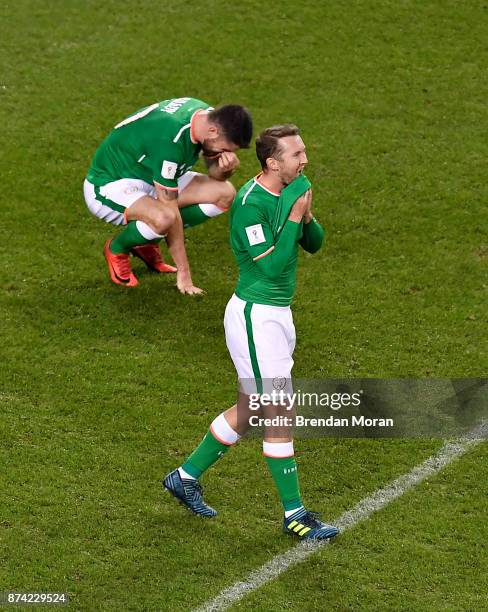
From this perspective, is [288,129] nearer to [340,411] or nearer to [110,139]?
[340,411]

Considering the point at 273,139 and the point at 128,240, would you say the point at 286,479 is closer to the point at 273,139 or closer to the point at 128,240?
the point at 273,139

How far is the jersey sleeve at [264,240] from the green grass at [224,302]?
4.99 feet

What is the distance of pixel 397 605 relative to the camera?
6168 millimetres

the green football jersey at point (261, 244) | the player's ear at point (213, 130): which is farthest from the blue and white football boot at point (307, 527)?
the player's ear at point (213, 130)

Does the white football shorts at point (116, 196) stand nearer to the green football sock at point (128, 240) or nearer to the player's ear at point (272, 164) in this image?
the green football sock at point (128, 240)

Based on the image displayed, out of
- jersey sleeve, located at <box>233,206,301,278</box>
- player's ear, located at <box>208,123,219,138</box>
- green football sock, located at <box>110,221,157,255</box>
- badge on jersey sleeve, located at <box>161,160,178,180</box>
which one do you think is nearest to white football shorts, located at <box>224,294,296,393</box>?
jersey sleeve, located at <box>233,206,301,278</box>

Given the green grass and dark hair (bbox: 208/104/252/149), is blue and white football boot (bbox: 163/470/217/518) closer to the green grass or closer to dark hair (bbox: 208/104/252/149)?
the green grass

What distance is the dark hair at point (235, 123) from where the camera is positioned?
806 centimetres

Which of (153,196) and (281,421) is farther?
(153,196)

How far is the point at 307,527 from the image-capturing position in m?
6.63

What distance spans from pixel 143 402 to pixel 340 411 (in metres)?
1.32

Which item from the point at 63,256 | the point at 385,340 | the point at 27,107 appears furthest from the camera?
the point at 27,107

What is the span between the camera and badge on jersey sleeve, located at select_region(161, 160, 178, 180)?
27.8ft

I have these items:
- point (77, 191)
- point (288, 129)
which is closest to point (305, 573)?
point (288, 129)
